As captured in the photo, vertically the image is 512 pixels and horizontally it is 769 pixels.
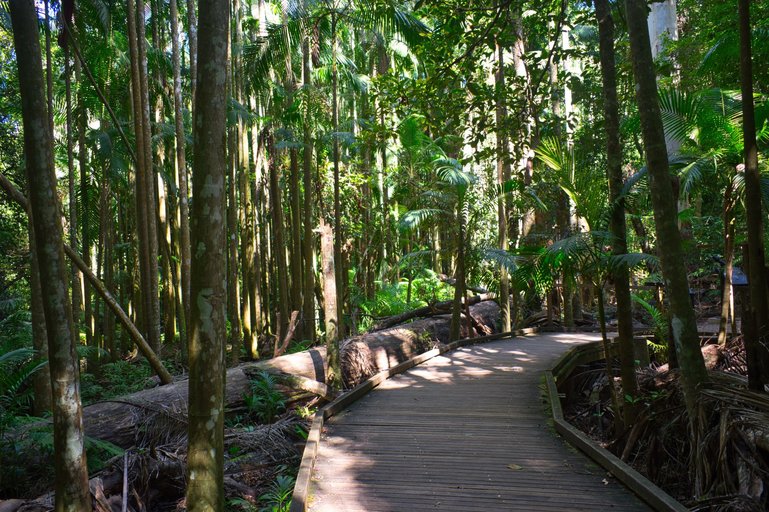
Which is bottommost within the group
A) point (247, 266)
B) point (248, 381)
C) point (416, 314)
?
point (248, 381)

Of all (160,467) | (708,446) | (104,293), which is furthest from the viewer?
(104,293)

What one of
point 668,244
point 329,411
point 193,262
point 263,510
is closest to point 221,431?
point 193,262

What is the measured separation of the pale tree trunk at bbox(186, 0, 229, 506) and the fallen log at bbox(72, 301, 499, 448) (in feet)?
9.63

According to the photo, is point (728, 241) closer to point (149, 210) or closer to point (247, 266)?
point (149, 210)

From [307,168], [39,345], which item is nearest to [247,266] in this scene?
[307,168]

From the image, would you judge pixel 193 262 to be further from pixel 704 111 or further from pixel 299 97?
pixel 299 97

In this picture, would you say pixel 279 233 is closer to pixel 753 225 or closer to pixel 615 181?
pixel 615 181

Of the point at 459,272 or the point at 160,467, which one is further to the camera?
the point at 459,272

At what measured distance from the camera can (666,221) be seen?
17.0 ft

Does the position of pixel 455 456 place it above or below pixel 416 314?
below

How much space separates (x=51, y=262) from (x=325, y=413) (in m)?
3.99

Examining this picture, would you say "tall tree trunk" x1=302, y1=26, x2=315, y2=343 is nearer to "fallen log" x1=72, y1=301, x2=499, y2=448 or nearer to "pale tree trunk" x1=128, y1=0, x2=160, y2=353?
"fallen log" x1=72, y1=301, x2=499, y2=448

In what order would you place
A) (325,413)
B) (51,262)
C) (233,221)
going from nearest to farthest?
1. (51,262)
2. (325,413)
3. (233,221)

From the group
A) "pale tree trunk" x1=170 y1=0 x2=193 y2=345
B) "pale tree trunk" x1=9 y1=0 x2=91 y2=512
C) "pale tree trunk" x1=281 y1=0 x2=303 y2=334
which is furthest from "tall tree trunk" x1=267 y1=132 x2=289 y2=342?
"pale tree trunk" x1=9 y1=0 x2=91 y2=512
